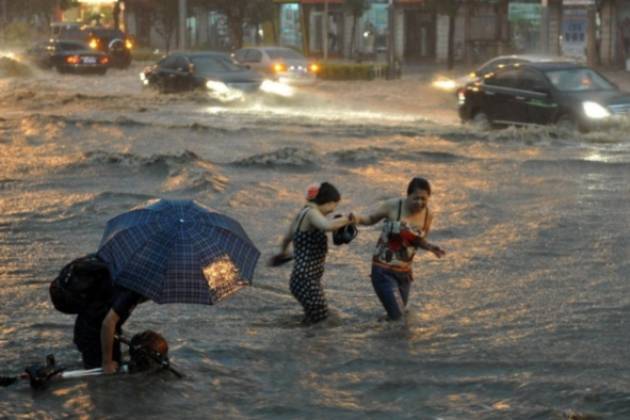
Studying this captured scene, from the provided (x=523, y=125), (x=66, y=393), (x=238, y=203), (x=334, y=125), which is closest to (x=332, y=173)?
(x=238, y=203)

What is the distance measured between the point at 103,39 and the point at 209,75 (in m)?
20.6

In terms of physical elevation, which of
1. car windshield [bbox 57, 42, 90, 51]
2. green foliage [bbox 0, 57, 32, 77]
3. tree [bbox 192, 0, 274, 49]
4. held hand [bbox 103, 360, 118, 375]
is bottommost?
green foliage [bbox 0, 57, 32, 77]

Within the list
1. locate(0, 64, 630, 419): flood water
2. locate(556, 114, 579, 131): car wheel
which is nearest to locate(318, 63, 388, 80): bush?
locate(0, 64, 630, 419): flood water

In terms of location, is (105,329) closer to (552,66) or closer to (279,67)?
(552,66)

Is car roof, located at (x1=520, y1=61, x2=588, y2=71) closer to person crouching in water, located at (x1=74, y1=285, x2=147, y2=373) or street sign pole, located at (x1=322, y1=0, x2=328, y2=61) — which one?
person crouching in water, located at (x1=74, y1=285, x2=147, y2=373)

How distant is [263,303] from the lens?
11.7 meters

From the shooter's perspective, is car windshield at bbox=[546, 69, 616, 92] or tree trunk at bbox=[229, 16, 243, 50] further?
tree trunk at bbox=[229, 16, 243, 50]

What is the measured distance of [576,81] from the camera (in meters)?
24.1

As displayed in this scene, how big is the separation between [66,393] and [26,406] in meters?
0.26

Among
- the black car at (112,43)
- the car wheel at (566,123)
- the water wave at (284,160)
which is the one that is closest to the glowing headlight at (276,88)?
the water wave at (284,160)

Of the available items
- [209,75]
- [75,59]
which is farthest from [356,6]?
[209,75]

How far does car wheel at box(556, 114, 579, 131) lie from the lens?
23.6 m

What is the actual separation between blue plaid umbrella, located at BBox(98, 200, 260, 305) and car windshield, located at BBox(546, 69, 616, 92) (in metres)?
16.3

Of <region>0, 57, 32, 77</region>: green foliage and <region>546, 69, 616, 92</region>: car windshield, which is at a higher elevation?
<region>546, 69, 616, 92</region>: car windshield
